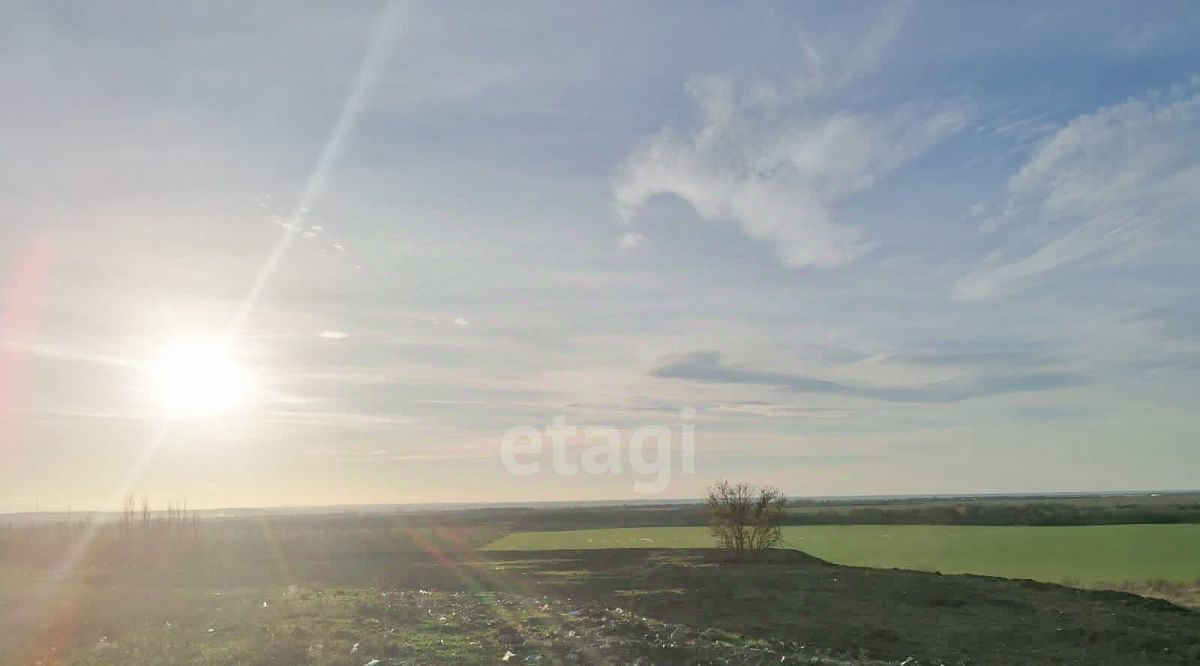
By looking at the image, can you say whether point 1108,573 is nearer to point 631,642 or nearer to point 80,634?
point 631,642

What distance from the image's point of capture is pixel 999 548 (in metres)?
56.1

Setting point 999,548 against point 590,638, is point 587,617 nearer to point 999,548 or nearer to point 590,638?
point 590,638

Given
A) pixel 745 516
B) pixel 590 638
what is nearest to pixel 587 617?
pixel 590 638

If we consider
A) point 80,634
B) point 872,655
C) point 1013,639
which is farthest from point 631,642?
point 80,634

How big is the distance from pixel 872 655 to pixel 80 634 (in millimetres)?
19819

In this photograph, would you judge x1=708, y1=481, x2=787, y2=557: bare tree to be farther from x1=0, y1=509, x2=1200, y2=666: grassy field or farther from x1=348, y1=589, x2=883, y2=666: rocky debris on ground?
x1=348, y1=589, x2=883, y2=666: rocky debris on ground

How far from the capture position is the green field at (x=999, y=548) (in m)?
42.4

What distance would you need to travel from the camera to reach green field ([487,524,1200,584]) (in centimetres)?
4241

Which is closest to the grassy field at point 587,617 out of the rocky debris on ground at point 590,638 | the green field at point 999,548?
the rocky debris on ground at point 590,638

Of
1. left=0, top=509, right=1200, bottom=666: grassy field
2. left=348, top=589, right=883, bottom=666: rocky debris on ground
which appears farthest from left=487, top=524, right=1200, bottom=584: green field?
left=348, top=589, right=883, bottom=666: rocky debris on ground

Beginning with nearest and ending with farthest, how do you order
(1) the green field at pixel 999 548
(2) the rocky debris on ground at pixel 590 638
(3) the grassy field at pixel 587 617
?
1. (2) the rocky debris on ground at pixel 590 638
2. (3) the grassy field at pixel 587 617
3. (1) the green field at pixel 999 548

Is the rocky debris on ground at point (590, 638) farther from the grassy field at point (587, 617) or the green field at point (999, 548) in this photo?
the green field at point (999, 548)

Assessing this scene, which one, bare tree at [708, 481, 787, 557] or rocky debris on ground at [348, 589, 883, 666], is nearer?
rocky debris on ground at [348, 589, 883, 666]

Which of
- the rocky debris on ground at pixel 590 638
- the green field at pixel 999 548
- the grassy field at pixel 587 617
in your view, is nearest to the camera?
the rocky debris on ground at pixel 590 638
